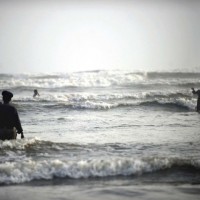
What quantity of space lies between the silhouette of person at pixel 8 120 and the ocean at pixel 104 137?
0.10 meters

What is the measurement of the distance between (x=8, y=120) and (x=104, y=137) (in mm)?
666

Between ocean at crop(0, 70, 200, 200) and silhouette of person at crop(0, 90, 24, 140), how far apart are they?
3.8 inches

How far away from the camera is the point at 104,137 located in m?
2.69

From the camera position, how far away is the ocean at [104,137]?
221 cm

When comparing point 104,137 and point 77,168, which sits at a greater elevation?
point 104,137

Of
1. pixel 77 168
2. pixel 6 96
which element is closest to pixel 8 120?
pixel 6 96

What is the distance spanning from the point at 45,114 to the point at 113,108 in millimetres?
502

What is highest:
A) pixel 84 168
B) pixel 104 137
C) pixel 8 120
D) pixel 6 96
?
pixel 6 96

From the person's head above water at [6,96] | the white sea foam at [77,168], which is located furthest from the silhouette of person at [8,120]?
the white sea foam at [77,168]

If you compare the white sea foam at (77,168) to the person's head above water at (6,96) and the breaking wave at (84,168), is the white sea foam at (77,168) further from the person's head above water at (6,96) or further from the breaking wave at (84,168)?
the person's head above water at (6,96)

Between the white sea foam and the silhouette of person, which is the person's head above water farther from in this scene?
the white sea foam

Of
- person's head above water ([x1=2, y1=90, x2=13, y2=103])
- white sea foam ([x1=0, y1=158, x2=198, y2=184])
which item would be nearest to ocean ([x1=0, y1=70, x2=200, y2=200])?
white sea foam ([x1=0, y1=158, x2=198, y2=184])

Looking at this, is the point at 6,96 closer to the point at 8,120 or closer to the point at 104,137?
the point at 8,120

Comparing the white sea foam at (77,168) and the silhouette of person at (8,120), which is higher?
the silhouette of person at (8,120)
